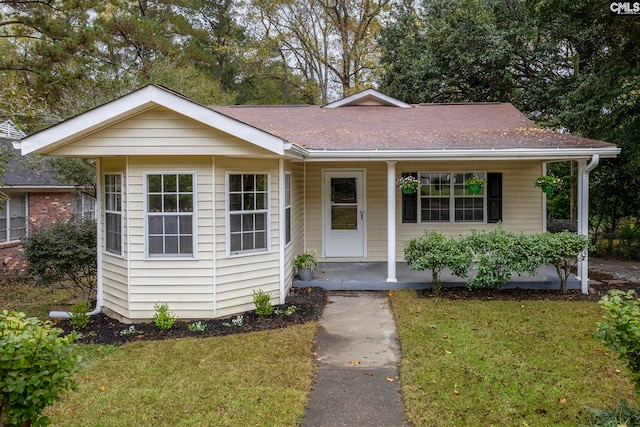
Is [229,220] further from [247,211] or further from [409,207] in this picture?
[409,207]

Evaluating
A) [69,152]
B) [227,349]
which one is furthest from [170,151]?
[227,349]

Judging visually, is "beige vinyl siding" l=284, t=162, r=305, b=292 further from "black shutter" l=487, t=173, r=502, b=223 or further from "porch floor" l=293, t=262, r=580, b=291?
"black shutter" l=487, t=173, r=502, b=223

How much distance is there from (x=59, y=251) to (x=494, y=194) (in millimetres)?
8663

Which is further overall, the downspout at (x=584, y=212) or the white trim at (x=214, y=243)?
the downspout at (x=584, y=212)

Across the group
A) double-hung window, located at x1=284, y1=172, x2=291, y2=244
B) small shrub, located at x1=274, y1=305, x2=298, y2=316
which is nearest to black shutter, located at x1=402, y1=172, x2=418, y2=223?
double-hung window, located at x1=284, y1=172, x2=291, y2=244

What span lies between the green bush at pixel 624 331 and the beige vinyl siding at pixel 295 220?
16.7 feet

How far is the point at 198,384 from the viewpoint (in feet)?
14.9

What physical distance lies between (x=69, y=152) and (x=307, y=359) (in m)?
4.33

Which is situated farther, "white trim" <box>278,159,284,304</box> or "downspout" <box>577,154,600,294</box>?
"downspout" <box>577,154,600,294</box>

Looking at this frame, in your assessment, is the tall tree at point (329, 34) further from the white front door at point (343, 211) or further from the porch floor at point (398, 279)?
the porch floor at point (398, 279)

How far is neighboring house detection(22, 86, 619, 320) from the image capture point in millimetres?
6266

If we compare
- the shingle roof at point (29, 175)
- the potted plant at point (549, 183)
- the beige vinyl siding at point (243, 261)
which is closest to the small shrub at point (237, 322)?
the beige vinyl siding at point (243, 261)

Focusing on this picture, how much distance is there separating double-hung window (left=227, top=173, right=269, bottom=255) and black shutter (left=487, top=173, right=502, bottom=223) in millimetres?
5459

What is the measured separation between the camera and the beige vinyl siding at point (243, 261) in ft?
21.8
